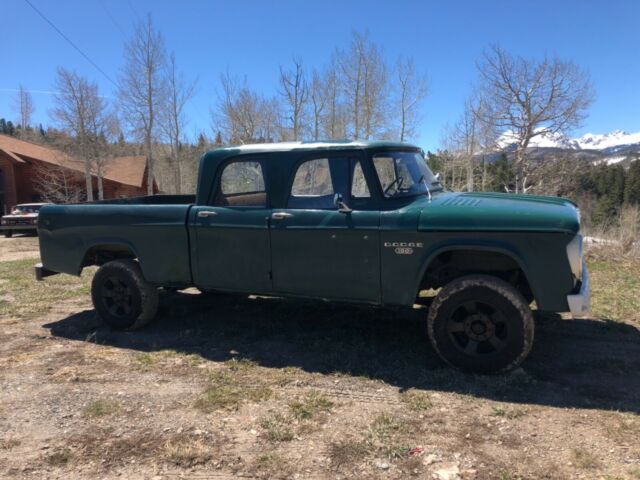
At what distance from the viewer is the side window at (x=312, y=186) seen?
Result: 15.1 ft

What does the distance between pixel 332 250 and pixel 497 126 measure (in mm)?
23361

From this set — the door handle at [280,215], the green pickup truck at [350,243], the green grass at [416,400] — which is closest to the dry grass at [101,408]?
the green pickup truck at [350,243]

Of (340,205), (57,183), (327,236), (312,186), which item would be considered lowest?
(327,236)

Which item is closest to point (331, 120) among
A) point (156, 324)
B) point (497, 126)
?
point (497, 126)

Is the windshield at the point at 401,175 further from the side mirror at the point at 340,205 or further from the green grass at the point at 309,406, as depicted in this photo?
the green grass at the point at 309,406

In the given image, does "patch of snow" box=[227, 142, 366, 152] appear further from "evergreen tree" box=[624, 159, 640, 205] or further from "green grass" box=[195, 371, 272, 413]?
"evergreen tree" box=[624, 159, 640, 205]

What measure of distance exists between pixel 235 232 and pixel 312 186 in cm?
89

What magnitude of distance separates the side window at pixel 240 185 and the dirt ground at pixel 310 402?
1.46 m

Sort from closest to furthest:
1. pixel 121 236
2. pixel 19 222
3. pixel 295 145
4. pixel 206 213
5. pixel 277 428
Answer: pixel 277 428, pixel 295 145, pixel 206 213, pixel 121 236, pixel 19 222

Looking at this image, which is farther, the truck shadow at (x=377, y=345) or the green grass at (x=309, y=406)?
the truck shadow at (x=377, y=345)

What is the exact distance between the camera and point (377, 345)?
4848mm

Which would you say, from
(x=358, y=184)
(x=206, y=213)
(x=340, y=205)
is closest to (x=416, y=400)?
(x=340, y=205)

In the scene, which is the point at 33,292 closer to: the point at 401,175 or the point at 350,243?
the point at 350,243

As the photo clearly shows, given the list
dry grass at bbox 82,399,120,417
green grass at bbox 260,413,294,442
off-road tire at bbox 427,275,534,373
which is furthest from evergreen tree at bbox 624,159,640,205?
dry grass at bbox 82,399,120,417
